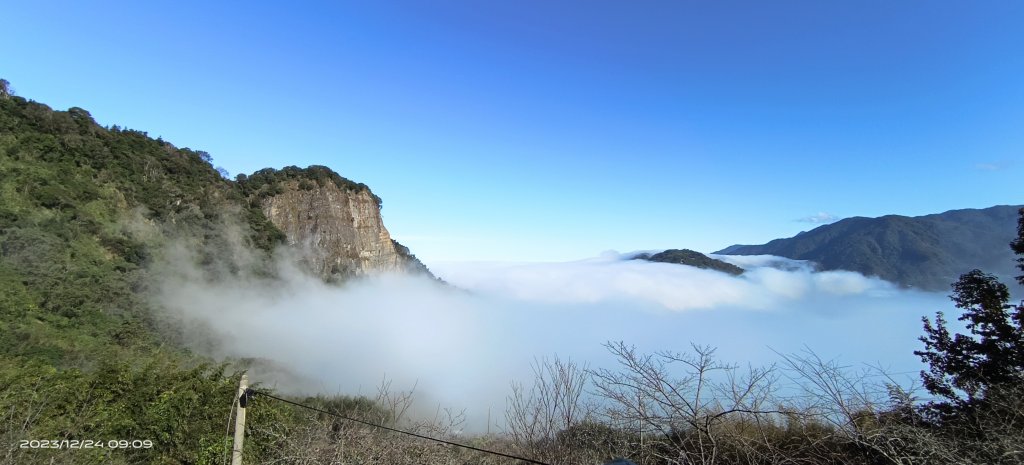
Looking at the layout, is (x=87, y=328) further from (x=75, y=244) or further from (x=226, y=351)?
(x=226, y=351)

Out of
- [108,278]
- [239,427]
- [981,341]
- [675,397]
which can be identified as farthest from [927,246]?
[108,278]

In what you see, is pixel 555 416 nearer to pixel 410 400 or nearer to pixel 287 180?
pixel 410 400

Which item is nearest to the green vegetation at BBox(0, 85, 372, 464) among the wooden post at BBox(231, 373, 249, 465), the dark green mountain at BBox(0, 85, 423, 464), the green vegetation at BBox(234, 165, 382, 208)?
the dark green mountain at BBox(0, 85, 423, 464)

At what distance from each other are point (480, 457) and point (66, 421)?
37.5 feet

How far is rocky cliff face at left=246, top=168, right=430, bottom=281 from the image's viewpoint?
74.6m

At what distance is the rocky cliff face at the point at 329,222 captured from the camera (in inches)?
2938

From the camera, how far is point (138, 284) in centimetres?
3784

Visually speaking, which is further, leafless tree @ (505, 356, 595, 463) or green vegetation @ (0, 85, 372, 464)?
green vegetation @ (0, 85, 372, 464)

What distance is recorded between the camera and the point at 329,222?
76.6 m

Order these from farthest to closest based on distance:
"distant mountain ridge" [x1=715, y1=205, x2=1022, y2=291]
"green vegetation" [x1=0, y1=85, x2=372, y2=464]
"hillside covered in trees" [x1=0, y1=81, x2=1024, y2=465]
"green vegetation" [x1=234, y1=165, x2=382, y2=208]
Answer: "distant mountain ridge" [x1=715, y1=205, x2=1022, y2=291]
"green vegetation" [x1=234, y1=165, x2=382, y2=208]
"green vegetation" [x1=0, y1=85, x2=372, y2=464]
"hillside covered in trees" [x1=0, y1=81, x2=1024, y2=465]

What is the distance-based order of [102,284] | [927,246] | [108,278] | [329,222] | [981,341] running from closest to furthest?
[981,341] < [102,284] < [108,278] < [329,222] < [927,246]

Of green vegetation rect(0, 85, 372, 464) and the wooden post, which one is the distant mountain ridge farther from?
green vegetation rect(0, 85, 372, 464)

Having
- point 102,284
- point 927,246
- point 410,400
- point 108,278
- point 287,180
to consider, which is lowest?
point 410,400

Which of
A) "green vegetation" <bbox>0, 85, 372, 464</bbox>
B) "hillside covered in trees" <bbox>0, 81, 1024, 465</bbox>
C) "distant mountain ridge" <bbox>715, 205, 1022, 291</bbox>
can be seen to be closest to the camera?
"hillside covered in trees" <bbox>0, 81, 1024, 465</bbox>
